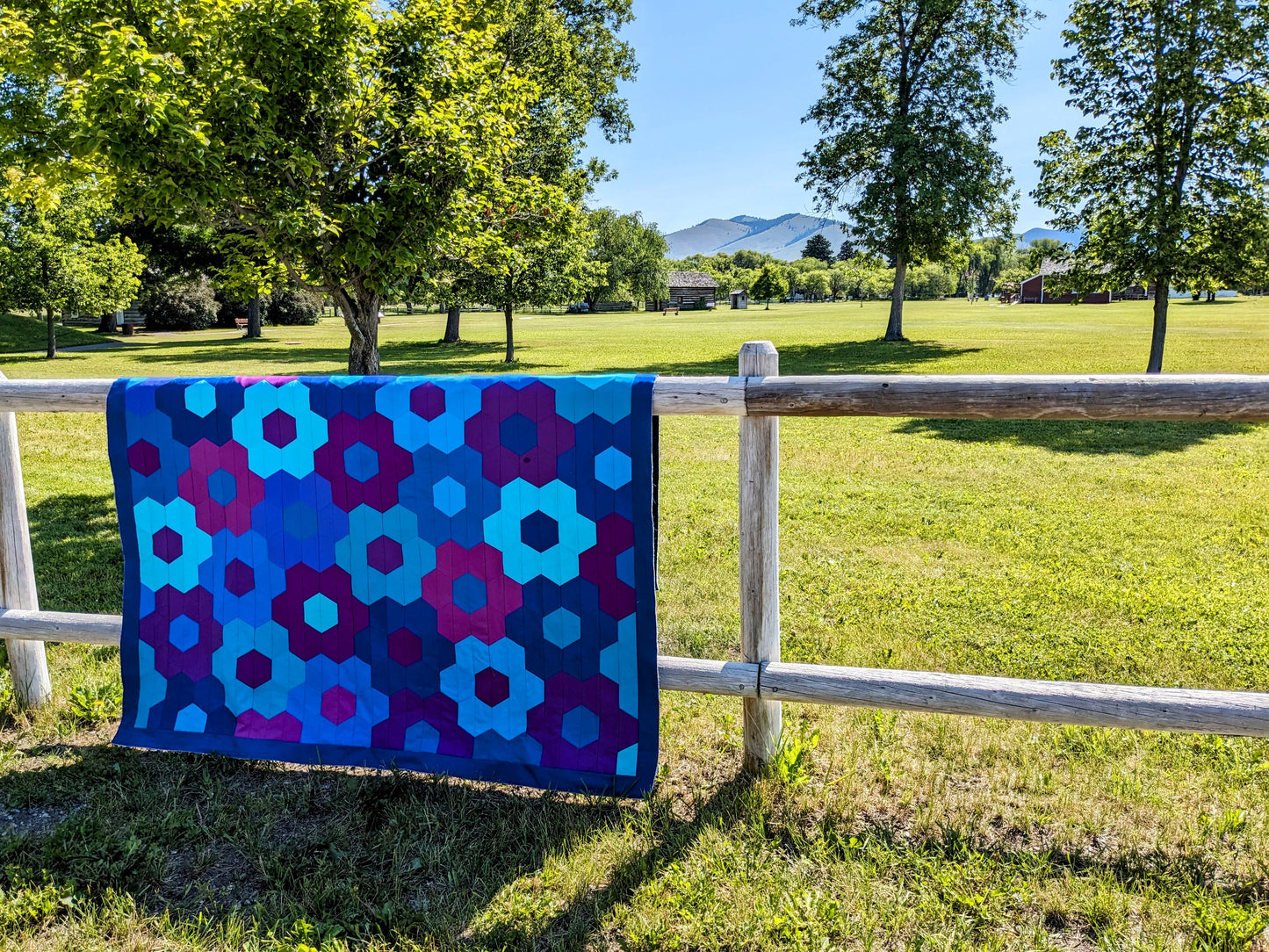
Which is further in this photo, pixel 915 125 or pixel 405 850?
pixel 915 125

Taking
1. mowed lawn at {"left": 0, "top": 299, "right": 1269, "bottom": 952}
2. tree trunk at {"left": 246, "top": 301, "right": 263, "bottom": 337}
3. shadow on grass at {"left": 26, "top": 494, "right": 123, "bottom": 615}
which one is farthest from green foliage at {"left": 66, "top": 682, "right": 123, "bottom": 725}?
tree trunk at {"left": 246, "top": 301, "right": 263, "bottom": 337}

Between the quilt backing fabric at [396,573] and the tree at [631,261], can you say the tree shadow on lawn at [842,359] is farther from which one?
the tree at [631,261]

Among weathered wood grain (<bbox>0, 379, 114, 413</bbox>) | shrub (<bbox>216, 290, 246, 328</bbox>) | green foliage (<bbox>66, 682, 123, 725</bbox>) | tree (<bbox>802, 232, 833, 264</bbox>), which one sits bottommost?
green foliage (<bbox>66, 682, 123, 725</bbox>)

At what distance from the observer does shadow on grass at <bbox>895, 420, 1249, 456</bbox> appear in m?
12.5

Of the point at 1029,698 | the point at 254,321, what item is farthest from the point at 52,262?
the point at 1029,698

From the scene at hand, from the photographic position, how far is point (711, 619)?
19.0ft

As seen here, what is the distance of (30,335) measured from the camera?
124 ft

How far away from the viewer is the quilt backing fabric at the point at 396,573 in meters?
3.39

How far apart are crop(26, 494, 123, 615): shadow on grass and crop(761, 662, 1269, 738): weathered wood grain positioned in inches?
198

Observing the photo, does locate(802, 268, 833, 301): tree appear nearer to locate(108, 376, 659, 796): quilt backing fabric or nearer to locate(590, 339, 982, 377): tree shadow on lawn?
locate(590, 339, 982, 377): tree shadow on lawn

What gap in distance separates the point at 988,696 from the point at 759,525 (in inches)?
43.7

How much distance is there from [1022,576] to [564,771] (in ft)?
15.3

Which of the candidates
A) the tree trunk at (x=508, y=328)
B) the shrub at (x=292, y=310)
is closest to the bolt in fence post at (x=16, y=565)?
the tree trunk at (x=508, y=328)

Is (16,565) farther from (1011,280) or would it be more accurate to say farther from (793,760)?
(1011,280)
